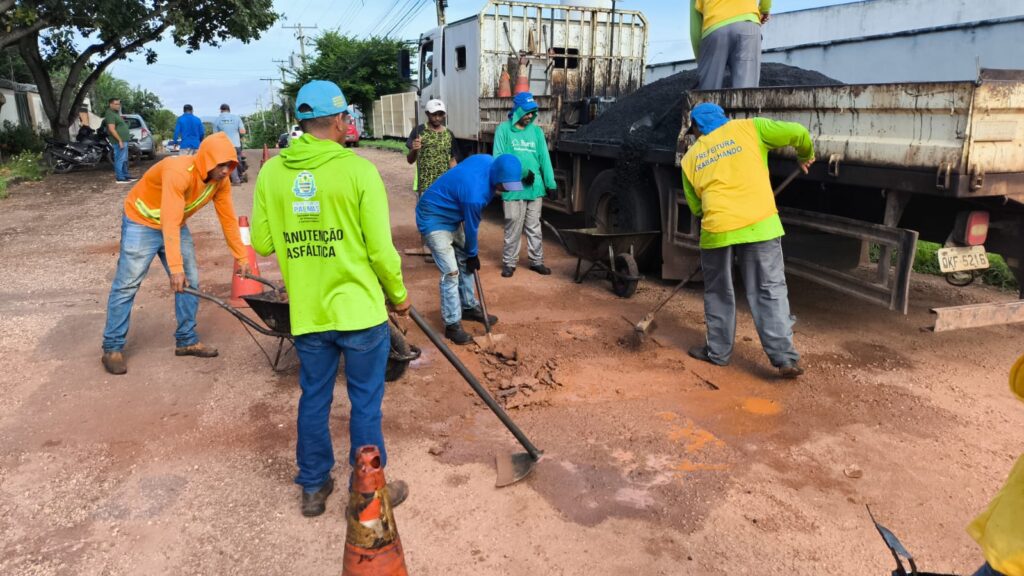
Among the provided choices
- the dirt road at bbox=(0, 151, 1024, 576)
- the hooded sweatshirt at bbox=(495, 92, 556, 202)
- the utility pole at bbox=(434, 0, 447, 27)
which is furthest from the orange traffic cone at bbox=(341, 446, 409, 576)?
the utility pole at bbox=(434, 0, 447, 27)

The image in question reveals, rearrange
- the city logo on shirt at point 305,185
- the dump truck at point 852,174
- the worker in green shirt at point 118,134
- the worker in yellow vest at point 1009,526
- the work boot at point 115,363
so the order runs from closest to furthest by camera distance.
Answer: the worker in yellow vest at point 1009,526 → the city logo on shirt at point 305,185 → the dump truck at point 852,174 → the work boot at point 115,363 → the worker in green shirt at point 118,134

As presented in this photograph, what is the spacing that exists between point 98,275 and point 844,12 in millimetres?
19962

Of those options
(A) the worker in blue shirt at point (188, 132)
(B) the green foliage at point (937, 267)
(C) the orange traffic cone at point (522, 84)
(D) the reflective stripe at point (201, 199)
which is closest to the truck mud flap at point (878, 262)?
(B) the green foliage at point (937, 267)

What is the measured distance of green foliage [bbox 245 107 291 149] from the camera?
183ft

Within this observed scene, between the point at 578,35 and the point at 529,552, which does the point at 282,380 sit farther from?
the point at 578,35

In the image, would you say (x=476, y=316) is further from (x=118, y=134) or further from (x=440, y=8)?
(x=440, y=8)

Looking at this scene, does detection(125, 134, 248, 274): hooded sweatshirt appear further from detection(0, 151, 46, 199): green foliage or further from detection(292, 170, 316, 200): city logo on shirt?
detection(0, 151, 46, 199): green foliage

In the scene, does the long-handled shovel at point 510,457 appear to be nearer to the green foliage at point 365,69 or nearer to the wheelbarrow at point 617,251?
the wheelbarrow at point 617,251

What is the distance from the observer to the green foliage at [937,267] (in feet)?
20.3

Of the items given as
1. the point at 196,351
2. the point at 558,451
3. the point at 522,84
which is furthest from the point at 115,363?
the point at 522,84

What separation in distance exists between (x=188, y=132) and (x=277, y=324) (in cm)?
1074

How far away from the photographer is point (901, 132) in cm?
403

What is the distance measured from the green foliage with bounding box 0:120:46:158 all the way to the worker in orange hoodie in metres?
20.0

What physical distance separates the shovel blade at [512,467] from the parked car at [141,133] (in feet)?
72.4
